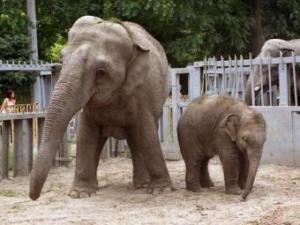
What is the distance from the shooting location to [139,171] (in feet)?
32.5

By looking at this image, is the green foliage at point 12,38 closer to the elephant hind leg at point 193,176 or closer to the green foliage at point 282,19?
the green foliage at point 282,19

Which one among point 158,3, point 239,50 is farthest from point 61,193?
point 239,50

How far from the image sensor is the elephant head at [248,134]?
825 centimetres

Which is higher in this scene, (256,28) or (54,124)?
(256,28)

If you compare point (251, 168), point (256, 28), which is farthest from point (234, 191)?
point (256, 28)

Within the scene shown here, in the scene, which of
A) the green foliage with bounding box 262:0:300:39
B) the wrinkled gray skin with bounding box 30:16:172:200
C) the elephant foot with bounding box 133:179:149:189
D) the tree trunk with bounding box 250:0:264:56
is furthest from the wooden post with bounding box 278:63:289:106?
the green foliage with bounding box 262:0:300:39

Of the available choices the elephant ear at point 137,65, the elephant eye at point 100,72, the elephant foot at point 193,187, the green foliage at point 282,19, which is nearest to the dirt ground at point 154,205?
the elephant foot at point 193,187

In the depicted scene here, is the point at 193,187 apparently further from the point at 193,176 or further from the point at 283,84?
the point at 283,84

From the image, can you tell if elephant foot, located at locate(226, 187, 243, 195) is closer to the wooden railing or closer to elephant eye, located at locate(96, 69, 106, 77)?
elephant eye, located at locate(96, 69, 106, 77)

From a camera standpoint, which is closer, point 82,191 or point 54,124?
point 54,124

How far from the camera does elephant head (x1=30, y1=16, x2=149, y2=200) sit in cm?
762

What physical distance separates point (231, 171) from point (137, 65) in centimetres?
181

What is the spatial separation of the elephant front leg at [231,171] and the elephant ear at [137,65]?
4.84ft

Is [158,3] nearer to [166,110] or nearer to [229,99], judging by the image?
[166,110]
